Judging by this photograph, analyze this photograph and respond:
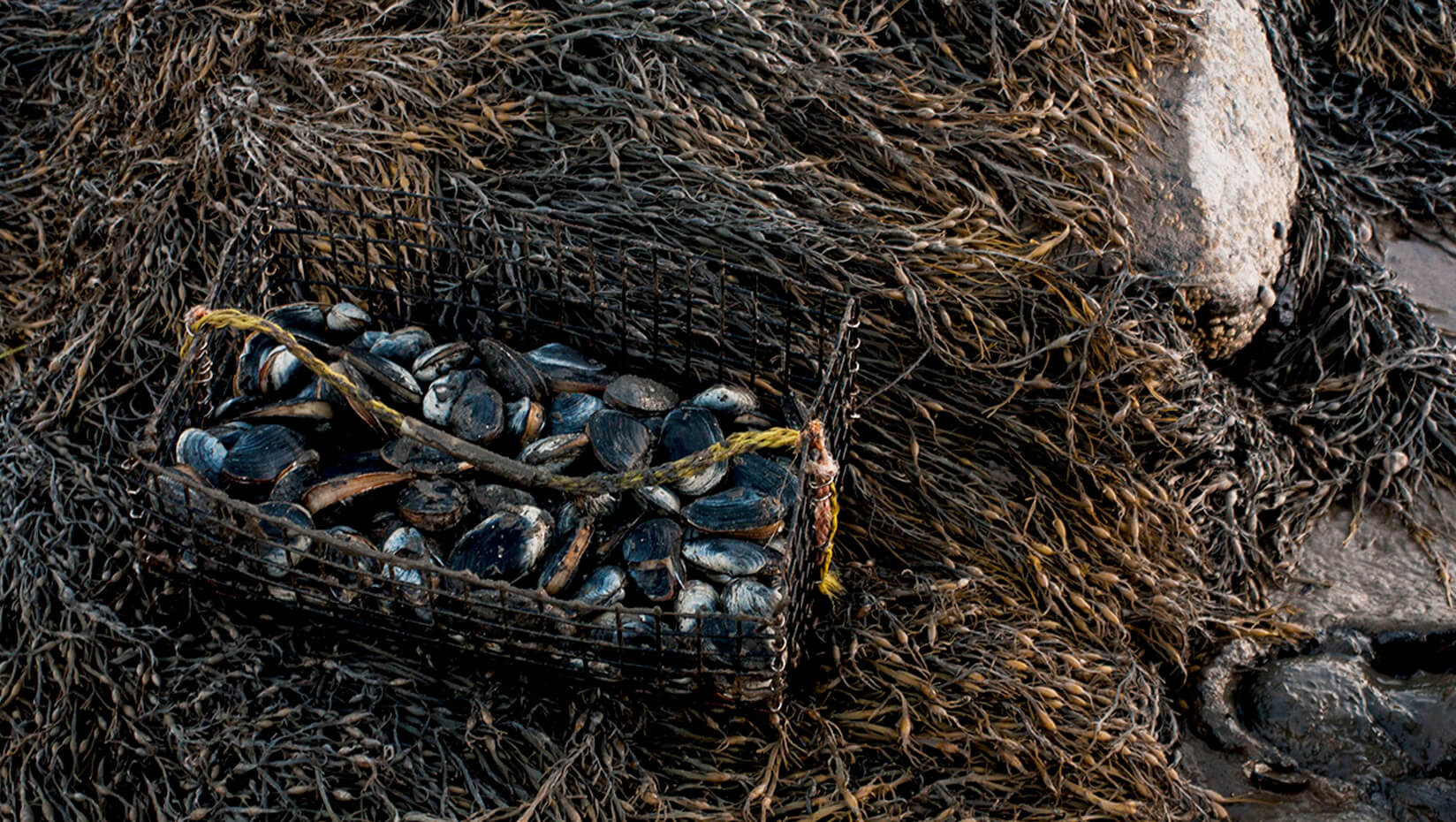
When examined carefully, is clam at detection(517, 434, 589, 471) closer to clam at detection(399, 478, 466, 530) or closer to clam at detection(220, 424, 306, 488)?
clam at detection(399, 478, 466, 530)

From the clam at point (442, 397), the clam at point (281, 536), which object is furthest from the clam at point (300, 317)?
the clam at point (281, 536)

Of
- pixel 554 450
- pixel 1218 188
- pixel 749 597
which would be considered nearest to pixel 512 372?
pixel 554 450

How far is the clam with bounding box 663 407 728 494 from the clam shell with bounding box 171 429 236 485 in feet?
3.77

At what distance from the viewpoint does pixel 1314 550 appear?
371 centimetres

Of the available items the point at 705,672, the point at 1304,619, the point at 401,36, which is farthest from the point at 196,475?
the point at 1304,619

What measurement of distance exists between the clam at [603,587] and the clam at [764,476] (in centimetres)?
41

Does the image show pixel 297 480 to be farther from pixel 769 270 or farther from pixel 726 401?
pixel 769 270

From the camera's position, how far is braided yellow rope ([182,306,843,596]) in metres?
2.84

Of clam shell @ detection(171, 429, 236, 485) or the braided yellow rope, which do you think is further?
clam shell @ detection(171, 429, 236, 485)

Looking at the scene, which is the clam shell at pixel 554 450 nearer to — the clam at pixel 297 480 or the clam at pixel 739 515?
the clam at pixel 739 515

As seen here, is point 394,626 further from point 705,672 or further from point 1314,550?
point 1314,550

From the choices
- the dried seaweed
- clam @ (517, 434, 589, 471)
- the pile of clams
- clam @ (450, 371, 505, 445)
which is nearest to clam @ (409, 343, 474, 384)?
the pile of clams

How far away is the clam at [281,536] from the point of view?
282cm

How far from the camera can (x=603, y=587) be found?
9.38ft
